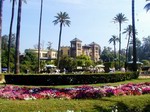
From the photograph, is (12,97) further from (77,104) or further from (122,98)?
(122,98)

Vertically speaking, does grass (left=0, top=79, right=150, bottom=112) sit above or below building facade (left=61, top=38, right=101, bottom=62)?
below

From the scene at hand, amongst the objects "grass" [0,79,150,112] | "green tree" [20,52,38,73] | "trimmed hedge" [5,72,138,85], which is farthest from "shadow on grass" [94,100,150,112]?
"green tree" [20,52,38,73]

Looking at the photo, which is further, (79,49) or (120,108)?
(79,49)

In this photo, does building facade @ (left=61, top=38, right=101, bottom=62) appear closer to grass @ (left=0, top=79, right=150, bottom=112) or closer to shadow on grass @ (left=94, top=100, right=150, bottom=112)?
grass @ (left=0, top=79, right=150, bottom=112)

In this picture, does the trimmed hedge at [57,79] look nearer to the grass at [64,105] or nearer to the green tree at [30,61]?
the grass at [64,105]

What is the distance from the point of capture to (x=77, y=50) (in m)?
137

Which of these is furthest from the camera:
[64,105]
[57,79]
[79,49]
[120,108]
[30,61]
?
[79,49]

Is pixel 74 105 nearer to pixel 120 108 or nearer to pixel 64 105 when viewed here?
pixel 64 105

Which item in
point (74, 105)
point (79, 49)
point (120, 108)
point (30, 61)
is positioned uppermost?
point (79, 49)

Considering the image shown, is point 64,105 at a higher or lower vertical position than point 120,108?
higher

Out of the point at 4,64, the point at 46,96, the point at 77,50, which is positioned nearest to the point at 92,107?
the point at 46,96

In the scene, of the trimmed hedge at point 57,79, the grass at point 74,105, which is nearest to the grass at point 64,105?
the grass at point 74,105

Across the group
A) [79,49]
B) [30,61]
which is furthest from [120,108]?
[79,49]

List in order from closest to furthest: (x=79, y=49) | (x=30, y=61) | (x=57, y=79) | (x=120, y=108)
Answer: (x=120, y=108), (x=57, y=79), (x=30, y=61), (x=79, y=49)
